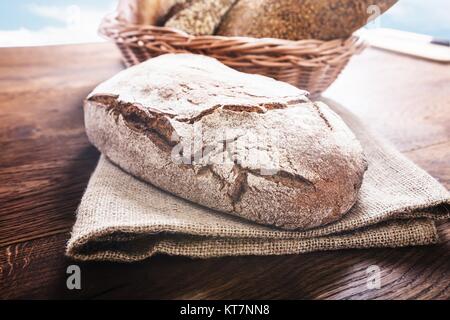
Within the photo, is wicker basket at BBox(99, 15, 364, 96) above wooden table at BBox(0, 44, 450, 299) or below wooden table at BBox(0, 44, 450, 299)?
above

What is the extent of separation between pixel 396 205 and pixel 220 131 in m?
0.31

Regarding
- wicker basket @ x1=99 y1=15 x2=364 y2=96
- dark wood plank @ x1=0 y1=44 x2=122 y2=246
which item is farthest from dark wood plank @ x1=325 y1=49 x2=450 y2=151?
dark wood plank @ x1=0 y1=44 x2=122 y2=246

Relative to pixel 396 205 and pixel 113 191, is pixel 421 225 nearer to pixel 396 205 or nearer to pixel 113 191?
pixel 396 205

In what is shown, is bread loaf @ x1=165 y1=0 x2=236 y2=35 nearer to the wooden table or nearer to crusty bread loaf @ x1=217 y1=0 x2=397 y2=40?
crusty bread loaf @ x1=217 y1=0 x2=397 y2=40

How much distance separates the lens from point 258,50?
39.9 inches

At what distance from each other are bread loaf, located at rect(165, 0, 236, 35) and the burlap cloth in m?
0.62

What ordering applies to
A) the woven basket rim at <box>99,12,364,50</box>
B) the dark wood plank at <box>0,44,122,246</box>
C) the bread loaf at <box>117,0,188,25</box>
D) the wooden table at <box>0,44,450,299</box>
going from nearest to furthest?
the wooden table at <box>0,44,450,299</box> → the dark wood plank at <box>0,44,122,246</box> → the woven basket rim at <box>99,12,364,50</box> → the bread loaf at <box>117,0,188,25</box>

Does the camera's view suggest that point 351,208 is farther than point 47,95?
No

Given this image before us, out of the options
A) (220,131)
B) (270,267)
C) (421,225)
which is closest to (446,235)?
(421,225)

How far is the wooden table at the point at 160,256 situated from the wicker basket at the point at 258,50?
18 centimetres

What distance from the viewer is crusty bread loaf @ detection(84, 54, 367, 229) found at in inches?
25.7

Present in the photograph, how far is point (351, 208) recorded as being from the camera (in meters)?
0.70

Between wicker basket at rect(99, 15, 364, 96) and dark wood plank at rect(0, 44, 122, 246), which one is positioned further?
wicker basket at rect(99, 15, 364, 96)

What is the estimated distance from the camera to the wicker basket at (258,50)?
1.02 metres
